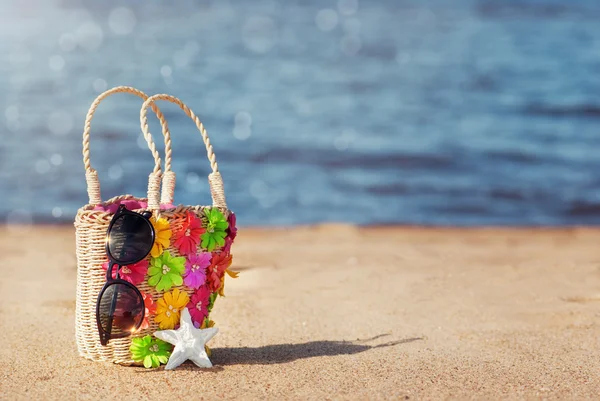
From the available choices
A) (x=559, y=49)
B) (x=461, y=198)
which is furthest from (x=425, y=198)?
(x=559, y=49)

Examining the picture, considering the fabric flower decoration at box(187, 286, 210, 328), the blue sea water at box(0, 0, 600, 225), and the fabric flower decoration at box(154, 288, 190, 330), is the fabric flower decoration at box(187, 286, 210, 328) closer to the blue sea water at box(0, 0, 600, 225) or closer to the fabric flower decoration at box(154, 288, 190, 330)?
the fabric flower decoration at box(154, 288, 190, 330)

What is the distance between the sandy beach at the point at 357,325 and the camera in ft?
11.0

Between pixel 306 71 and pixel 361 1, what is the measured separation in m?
7.86

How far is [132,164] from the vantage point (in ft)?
37.1

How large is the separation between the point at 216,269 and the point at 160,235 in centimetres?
37

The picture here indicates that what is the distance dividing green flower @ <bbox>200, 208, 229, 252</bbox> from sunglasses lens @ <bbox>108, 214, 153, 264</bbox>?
274 mm

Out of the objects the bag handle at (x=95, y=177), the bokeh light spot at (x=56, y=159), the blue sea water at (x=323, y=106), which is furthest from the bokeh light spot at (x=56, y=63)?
the bag handle at (x=95, y=177)

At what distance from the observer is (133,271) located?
338 cm

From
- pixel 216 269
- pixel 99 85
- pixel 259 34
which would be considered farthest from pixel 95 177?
pixel 259 34

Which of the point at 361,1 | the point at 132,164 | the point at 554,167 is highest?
the point at 361,1

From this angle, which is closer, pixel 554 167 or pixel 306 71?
pixel 554 167

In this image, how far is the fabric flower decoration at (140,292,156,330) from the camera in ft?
11.2

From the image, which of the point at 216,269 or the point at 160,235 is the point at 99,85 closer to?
the point at 216,269

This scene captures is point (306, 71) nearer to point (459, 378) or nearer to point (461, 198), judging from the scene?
point (461, 198)
